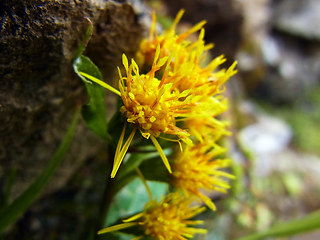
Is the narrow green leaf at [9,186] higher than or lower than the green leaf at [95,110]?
lower

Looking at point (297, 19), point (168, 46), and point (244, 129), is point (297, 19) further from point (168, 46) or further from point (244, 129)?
point (168, 46)

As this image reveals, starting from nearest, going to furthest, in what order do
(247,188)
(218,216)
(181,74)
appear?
(181,74) → (218,216) → (247,188)

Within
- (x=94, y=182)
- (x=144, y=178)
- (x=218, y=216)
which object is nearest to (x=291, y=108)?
(x=218, y=216)

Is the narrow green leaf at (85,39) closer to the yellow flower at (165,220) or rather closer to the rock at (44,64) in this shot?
the rock at (44,64)

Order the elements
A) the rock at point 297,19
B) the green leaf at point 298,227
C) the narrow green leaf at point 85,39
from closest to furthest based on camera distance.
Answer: the narrow green leaf at point 85,39
the green leaf at point 298,227
the rock at point 297,19

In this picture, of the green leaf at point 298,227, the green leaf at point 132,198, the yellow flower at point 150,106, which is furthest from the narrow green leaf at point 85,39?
the green leaf at point 298,227

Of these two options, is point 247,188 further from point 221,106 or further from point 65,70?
point 65,70

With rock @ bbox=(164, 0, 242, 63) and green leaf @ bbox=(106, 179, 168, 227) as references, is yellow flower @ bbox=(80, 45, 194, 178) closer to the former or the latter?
green leaf @ bbox=(106, 179, 168, 227)
